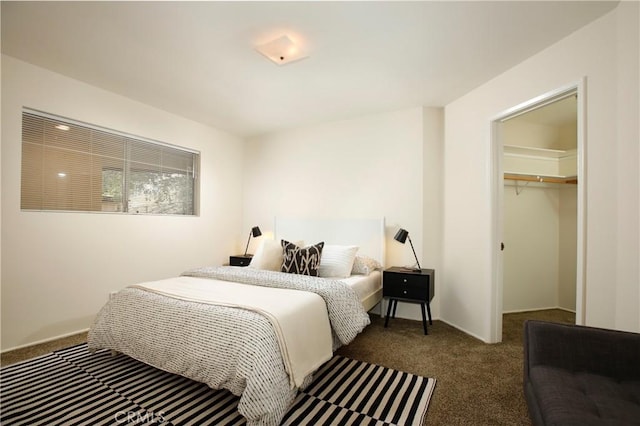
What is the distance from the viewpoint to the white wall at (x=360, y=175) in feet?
11.4

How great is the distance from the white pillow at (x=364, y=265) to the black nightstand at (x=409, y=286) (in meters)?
0.21

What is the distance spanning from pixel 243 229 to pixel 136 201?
5.57 ft

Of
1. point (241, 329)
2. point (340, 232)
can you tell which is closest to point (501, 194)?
point (340, 232)

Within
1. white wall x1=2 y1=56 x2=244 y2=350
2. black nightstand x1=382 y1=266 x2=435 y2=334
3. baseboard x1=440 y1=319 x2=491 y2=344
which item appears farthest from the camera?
black nightstand x1=382 y1=266 x2=435 y2=334

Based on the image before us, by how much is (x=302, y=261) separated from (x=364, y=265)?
2.49 ft

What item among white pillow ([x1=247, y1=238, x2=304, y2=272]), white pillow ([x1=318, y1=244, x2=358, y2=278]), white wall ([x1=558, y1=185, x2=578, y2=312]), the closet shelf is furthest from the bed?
white wall ([x1=558, y1=185, x2=578, y2=312])

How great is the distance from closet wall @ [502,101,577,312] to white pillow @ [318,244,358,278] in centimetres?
209

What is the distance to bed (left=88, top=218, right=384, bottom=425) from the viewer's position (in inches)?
61.9

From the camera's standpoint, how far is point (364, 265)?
10.9ft

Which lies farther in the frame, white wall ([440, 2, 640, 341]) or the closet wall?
the closet wall

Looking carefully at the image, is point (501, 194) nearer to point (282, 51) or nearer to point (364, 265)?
point (364, 265)

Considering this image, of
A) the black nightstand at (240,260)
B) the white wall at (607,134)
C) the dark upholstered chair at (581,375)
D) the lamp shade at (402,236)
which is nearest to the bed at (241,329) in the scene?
the lamp shade at (402,236)

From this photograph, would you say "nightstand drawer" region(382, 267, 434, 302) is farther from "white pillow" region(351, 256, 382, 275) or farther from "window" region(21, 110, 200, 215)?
"window" region(21, 110, 200, 215)

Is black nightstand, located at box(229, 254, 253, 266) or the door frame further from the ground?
the door frame
